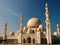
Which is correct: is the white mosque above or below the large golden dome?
below

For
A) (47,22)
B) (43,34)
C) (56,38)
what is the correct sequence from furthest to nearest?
(56,38) < (43,34) < (47,22)

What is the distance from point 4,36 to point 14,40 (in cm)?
206

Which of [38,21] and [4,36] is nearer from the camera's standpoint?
[4,36]

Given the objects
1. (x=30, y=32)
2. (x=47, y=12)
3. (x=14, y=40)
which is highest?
(x=47, y=12)

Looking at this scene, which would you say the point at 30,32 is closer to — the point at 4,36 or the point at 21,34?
the point at 21,34

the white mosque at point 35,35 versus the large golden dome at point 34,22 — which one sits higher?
the large golden dome at point 34,22

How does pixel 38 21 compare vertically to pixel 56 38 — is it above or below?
above

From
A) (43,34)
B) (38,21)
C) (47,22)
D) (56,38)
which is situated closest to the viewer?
(47,22)

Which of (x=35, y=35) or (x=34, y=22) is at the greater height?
(x=34, y=22)

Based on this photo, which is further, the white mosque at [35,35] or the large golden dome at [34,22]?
the large golden dome at [34,22]

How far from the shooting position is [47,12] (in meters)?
19.7

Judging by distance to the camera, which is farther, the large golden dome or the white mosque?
the large golden dome

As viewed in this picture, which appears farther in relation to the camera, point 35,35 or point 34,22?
point 34,22

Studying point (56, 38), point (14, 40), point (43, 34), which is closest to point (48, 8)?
point (43, 34)
